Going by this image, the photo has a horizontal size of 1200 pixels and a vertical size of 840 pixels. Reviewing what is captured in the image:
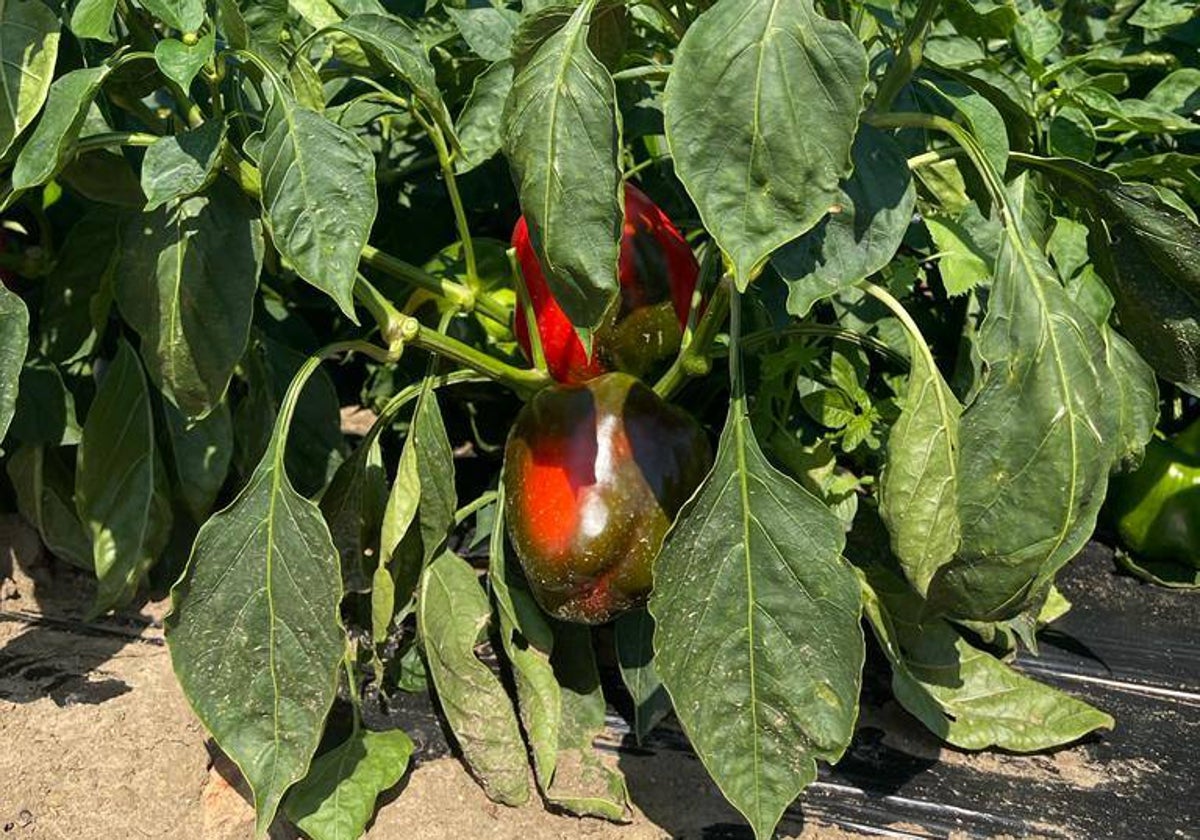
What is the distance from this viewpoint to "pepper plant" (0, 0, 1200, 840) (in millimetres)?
1066

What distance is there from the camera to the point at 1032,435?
1062mm

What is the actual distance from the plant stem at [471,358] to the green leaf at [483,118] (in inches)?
6.5

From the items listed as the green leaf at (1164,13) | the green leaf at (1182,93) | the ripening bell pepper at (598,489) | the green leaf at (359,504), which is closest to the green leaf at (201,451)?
the green leaf at (359,504)

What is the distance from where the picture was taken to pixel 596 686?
1.47 metres

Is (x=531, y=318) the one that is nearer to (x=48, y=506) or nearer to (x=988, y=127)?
(x=988, y=127)

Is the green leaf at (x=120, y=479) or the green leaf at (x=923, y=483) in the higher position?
the green leaf at (x=923, y=483)

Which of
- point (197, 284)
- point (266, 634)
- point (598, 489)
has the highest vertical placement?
point (197, 284)

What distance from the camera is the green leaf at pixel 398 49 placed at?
122cm

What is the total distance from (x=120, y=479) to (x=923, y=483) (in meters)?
0.90

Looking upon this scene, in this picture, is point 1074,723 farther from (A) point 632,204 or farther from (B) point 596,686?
(A) point 632,204

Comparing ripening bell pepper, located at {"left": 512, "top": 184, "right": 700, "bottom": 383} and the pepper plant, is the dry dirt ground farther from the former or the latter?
ripening bell pepper, located at {"left": 512, "top": 184, "right": 700, "bottom": 383}

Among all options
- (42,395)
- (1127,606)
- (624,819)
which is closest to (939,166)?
(1127,606)

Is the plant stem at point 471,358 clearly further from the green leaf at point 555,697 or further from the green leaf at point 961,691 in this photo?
the green leaf at point 961,691

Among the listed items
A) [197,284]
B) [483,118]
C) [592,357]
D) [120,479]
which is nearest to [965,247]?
[592,357]
